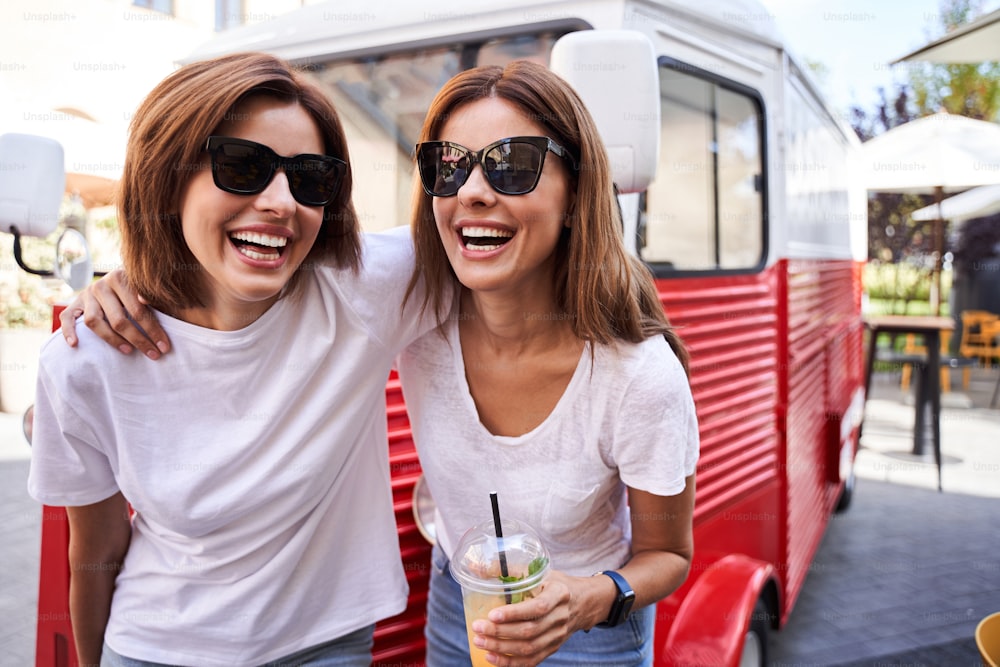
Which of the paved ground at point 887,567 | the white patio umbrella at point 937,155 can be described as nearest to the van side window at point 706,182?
the paved ground at point 887,567

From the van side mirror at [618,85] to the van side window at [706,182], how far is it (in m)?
0.81

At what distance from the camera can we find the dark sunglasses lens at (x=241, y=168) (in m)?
1.39

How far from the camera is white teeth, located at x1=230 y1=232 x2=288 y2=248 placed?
143cm

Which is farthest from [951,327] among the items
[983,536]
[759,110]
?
[759,110]

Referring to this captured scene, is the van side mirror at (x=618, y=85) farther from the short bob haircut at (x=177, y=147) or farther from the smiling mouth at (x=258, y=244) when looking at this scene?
the smiling mouth at (x=258, y=244)

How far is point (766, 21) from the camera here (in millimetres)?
2979

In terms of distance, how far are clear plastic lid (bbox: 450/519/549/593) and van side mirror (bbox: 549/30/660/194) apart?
94cm

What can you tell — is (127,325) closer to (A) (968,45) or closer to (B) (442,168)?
(B) (442,168)

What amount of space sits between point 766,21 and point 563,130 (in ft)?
6.06

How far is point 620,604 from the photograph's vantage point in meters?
1.50

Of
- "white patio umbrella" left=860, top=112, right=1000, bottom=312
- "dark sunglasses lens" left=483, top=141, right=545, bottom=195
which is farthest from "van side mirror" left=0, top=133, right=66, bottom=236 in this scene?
"white patio umbrella" left=860, top=112, right=1000, bottom=312

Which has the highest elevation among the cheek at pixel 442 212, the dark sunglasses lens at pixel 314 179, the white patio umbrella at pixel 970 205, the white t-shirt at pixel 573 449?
the white patio umbrella at pixel 970 205

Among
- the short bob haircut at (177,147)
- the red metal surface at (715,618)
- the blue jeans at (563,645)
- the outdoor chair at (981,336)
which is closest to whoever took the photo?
the short bob haircut at (177,147)

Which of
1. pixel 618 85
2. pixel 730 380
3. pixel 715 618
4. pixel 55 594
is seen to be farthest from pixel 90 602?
pixel 730 380
